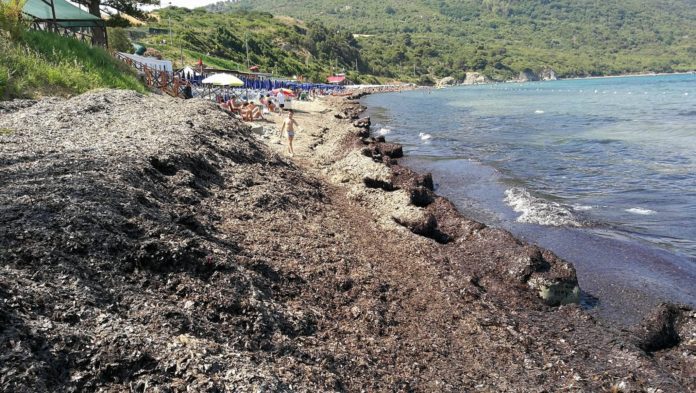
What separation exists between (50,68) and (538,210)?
49.6 feet

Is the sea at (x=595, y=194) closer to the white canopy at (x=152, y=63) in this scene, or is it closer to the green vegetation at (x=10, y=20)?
the green vegetation at (x=10, y=20)

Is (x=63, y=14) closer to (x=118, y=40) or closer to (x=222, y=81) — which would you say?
(x=222, y=81)

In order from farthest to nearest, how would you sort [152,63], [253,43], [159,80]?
[253,43] → [152,63] → [159,80]

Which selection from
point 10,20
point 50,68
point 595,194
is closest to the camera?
point 595,194

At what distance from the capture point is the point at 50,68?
15.0 m

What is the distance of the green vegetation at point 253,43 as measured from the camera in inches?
2901

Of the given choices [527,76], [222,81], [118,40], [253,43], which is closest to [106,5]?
[222,81]

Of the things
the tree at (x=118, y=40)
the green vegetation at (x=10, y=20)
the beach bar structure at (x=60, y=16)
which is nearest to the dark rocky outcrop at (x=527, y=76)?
the tree at (x=118, y=40)

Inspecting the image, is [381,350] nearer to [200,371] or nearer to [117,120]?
[200,371]

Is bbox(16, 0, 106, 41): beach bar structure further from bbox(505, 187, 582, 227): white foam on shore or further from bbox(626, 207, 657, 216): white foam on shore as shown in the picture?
bbox(626, 207, 657, 216): white foam on shore

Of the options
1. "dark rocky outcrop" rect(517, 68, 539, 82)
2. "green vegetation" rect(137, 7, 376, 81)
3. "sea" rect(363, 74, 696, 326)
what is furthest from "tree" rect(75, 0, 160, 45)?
"dark rocky outcrop" rect(517, 68, 539, 82)

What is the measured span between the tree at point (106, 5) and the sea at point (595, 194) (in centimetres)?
1522

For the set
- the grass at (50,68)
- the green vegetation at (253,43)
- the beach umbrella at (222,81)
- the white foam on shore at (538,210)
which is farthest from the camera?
the green vegetation at (253,43)

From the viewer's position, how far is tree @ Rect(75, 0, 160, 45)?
2362 centimetres
